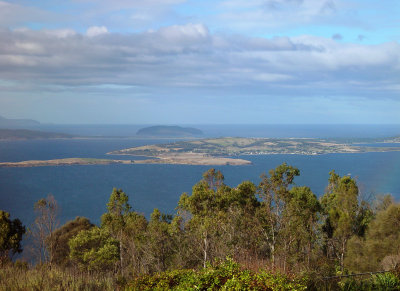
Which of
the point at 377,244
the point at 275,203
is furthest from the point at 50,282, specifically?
the point at 377,244

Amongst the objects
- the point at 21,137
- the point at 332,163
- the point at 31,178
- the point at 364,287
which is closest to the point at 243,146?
the point at 332,163

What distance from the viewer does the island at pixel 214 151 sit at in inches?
4134

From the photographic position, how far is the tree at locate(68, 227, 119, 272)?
19.0 m

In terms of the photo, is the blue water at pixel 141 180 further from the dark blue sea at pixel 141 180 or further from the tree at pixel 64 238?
the tree at pixel 64 238

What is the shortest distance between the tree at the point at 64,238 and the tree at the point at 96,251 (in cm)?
155

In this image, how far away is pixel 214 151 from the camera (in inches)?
5148

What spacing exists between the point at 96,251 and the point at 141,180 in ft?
193

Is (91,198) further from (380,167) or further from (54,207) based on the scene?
(380,167)

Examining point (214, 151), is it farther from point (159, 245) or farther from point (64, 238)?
point (159, 245)

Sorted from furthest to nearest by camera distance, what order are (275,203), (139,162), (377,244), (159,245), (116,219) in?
(139,162), (116,219), (275,203), (377,244), (159,245)

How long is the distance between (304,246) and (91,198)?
51986mm

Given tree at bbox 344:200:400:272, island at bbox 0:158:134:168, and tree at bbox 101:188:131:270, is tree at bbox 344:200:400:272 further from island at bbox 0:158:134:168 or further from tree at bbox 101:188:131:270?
island at bbox 0:158:134:168

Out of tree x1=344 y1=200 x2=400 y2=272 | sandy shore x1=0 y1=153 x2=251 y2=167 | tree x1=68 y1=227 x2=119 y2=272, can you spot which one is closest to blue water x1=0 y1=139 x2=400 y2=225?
sandy shore x1=0 y1=153 x2=251 y2=167

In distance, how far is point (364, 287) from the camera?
275 inches
